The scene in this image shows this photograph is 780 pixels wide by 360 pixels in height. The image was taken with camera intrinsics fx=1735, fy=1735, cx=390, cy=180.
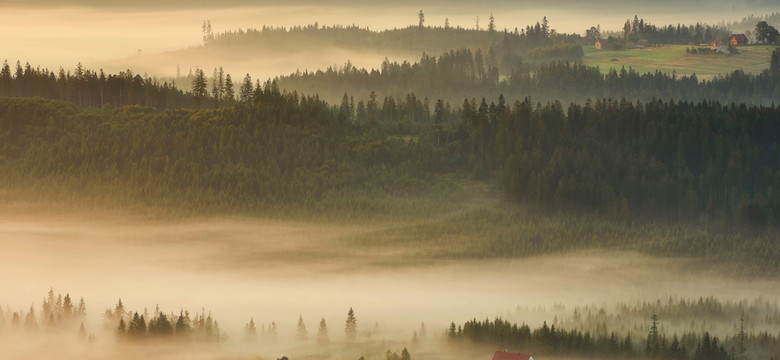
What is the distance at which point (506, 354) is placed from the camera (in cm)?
18738
